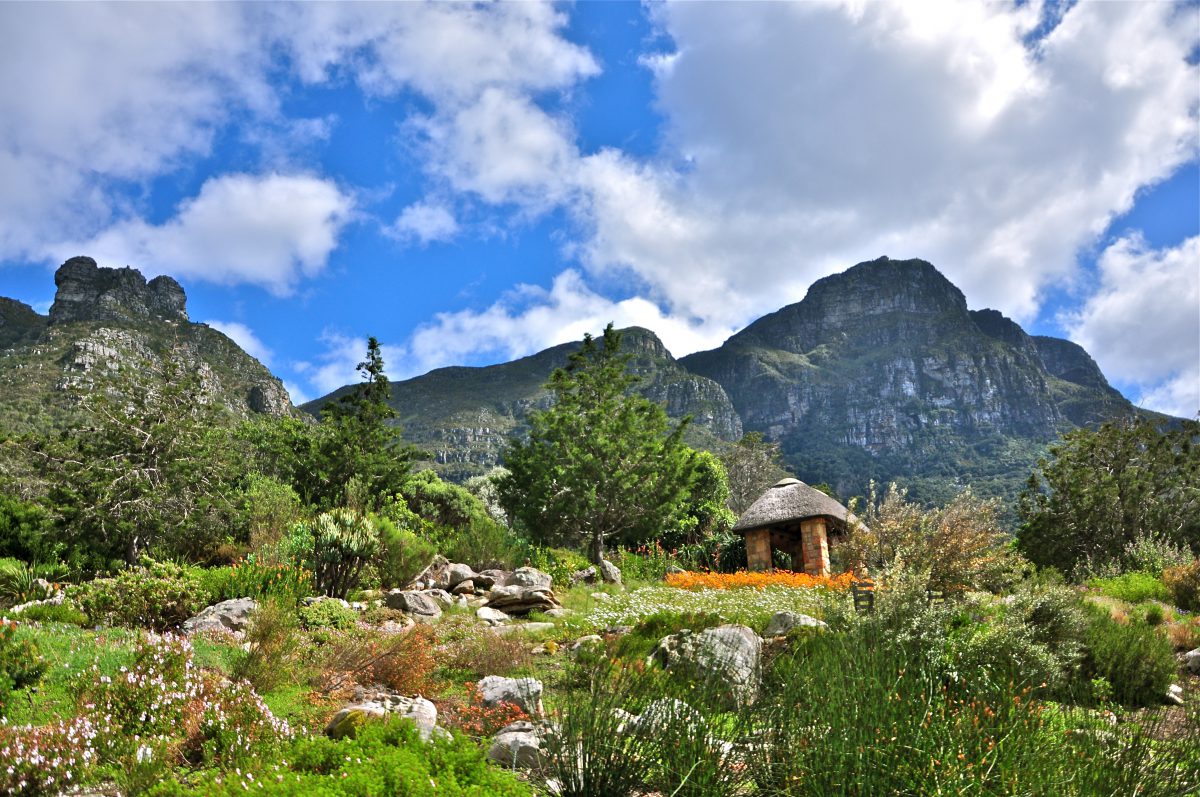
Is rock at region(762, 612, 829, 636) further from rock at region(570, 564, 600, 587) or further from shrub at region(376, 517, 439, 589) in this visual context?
rock at region(570, 564, 600, 587)

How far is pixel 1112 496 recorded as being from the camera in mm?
19031

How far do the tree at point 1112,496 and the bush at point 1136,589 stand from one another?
5680 mm

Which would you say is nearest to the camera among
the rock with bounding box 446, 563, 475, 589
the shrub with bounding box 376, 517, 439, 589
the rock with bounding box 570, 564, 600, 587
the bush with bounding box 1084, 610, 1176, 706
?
the bush with bounding box 1084, 610, 1176, 706

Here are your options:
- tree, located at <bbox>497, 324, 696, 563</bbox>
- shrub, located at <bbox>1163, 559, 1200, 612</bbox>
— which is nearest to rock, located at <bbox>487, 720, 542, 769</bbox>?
shrub, located at <bbox>1163, 559, 1200, 612</bbox>

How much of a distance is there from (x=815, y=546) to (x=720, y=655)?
14.2 metres

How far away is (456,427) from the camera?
90938 mm

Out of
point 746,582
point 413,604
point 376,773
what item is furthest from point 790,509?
point 376,773

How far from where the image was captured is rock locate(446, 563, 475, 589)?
13539mm

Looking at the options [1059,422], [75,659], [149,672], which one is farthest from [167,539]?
[1059,422]

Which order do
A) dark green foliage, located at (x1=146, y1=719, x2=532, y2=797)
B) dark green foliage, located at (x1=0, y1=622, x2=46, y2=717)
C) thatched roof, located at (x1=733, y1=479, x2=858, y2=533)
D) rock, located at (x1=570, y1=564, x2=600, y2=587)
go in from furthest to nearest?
1. thatched roof, located at (x1=733, y1=479, x2=858, y2=533)
2. rock, located at (x1=570, y1=564, x2=600, y2=587)
3. dark green foliage, located at (x1=0, y1=622, x2=46, y2=717)
4. dark green foliage, located at (x1=146, y1=719, x2=532, y2=797)

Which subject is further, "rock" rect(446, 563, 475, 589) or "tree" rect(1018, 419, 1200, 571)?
"tree" rect(1018, 419, 1200, 571)

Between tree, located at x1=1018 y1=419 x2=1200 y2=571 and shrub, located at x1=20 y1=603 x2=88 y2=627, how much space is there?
68.1ft

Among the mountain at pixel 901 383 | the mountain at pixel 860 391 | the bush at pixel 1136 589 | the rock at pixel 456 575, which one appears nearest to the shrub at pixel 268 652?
the rock at pixel 456 575

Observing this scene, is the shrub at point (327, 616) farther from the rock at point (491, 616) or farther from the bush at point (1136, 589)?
the bush at point (1136, 589)
